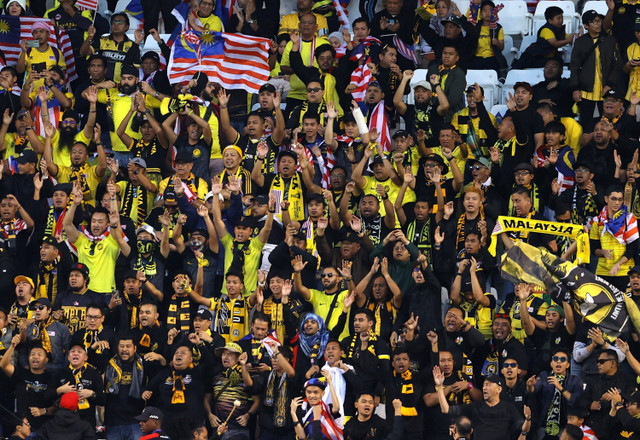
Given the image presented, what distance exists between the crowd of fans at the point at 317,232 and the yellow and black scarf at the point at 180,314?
0.02 m

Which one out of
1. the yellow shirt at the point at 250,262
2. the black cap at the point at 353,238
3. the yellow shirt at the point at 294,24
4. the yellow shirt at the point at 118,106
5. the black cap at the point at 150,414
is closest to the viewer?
the black cap at the point at 150,414

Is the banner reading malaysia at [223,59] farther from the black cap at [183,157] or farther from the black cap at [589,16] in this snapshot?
the black cap at [589,16]

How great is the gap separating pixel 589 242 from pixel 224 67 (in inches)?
227

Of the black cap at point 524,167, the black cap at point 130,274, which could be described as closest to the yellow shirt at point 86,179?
the black cap at point 130,274

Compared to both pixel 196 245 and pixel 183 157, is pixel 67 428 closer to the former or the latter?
pixel 196 245

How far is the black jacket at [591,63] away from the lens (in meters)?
21.0

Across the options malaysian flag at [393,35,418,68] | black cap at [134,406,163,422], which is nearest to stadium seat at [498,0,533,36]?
malaysian flag at [393,35,418,68]

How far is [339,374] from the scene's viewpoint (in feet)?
59.4

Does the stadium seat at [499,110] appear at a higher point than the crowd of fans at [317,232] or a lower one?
higher

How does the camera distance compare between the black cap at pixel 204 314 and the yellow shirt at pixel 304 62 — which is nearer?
the black cap at pixel 204 314

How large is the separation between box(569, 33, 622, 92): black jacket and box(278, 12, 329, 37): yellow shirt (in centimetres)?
352

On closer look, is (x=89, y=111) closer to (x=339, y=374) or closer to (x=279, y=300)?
(x=279, y=300)

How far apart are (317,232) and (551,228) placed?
273 cm

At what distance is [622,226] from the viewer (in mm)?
19125
